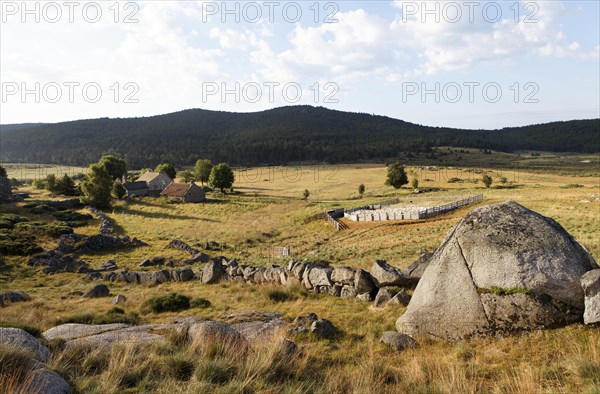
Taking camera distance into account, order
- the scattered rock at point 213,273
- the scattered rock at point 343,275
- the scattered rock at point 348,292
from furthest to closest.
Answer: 1. the scattered rock at point 213,273
2. the scattered rock at point 343,275
3. the scattered rock at point 348,292

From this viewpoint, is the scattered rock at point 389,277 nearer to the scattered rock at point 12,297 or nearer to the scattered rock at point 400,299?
→ the scattered rock at point 400,299

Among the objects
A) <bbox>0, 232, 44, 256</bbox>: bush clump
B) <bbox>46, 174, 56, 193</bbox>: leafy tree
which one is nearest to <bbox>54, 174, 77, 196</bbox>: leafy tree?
<bbox>46, 174, 56, 193</bbox>: leafy tree

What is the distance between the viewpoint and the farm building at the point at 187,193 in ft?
270

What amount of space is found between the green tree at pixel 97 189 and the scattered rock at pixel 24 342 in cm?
7296

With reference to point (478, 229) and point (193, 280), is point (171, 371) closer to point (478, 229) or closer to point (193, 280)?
point (478, 229)

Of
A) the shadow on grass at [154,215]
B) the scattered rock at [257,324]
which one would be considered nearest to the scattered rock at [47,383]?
the scattered rock at [257,324]

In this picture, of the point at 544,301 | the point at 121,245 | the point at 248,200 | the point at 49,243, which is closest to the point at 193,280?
the point at 544,301

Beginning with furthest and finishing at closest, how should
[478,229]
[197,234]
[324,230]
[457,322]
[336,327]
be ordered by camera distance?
[197,234] → [324,230] → [336,327] → [478,229] → [457,322]

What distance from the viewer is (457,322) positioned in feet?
29.5

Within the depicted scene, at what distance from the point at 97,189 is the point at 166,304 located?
221 feet

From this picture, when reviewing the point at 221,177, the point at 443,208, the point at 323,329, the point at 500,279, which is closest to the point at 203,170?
the point at 221,177

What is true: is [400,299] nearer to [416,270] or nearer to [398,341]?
[416,270]

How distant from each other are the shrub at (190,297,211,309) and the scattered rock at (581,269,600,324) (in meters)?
11.8

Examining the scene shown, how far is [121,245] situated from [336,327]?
35844mm
